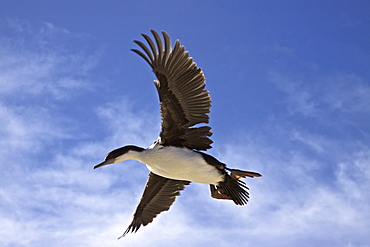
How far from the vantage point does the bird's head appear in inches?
321

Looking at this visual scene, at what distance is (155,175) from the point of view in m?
9.35

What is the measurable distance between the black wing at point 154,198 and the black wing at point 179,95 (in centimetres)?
135

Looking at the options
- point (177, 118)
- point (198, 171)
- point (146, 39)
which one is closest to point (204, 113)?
point (177, 118)

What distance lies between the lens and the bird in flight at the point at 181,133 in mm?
7633

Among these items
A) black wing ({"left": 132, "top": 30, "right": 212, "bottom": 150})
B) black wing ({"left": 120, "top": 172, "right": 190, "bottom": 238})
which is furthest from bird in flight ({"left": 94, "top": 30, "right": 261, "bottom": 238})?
black wing ({"left": 120, "top": 172, "right": 190, "bottom": 238})

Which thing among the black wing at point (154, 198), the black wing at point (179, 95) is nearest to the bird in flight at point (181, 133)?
the black wing at point (179, 95)

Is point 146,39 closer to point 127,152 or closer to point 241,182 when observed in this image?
point 127,152

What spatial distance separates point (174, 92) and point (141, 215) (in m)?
2.84

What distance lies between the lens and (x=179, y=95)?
7.89 m

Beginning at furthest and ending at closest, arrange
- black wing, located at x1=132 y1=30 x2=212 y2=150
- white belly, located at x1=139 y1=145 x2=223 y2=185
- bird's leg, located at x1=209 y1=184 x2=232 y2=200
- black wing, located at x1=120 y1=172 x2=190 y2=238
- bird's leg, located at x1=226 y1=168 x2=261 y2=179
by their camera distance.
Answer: black wing, located at x1=120 y1=172 x2=190 y2=238 → bird's leg, located at x1=209 y1=184 x2=232 y2=200 → bird's leg, located at x1=226 y1=168 x2=261 y2=179 → white belly, located at x1=139 y1=145 x2=223 y2=185 → black wing, located at x1=132 y1=30 x2=212 y2=150

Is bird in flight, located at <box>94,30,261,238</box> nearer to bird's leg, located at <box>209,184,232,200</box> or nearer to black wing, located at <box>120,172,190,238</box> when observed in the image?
bird's leg, located at <box>209,184,232,200</box>

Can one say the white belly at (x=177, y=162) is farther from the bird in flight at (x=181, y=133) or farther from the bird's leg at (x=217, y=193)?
the bird's leg at (x=217, y=193)

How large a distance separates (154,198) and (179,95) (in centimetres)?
247

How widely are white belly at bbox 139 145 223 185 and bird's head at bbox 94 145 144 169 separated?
136mm
